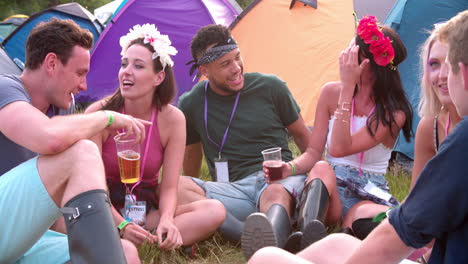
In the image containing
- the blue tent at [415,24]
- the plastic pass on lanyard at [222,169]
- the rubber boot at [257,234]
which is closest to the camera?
the rubber boot at [257,234]

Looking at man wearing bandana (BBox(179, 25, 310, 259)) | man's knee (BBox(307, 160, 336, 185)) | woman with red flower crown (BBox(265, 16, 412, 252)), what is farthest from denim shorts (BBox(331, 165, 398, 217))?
man wearing bandana (BBox(179, 25, 310, 259))

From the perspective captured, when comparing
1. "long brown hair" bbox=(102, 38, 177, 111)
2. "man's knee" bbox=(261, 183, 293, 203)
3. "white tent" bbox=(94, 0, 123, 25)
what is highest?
"long brown hair" bbox=(102, 38, 177, 111)

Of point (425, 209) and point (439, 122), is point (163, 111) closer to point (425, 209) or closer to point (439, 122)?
point (439, 122)

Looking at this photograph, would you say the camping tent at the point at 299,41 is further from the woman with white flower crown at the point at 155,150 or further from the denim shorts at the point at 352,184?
the woman with white flower crown at the point at 155,150

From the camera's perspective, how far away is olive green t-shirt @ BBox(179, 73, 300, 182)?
11.5ft

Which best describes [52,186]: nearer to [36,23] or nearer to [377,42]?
[377,42]

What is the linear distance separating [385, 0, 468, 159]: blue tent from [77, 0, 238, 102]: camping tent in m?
2.60

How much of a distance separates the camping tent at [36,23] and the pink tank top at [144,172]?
6.15 meters

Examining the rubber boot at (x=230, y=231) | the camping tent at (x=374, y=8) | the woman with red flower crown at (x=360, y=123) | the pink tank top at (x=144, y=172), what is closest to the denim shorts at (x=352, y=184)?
the woman with red flower crown at (x=360, y=123)

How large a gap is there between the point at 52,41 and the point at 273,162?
1265 mm

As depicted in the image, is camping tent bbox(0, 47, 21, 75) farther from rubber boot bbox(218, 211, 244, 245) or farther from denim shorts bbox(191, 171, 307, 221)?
rubber boot bbox(218, 211, 244, 245)

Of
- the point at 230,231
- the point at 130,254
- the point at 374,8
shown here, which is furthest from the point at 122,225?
the point at 374,8

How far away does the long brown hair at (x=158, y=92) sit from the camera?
3.21m

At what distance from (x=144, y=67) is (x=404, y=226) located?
86.6 inches
